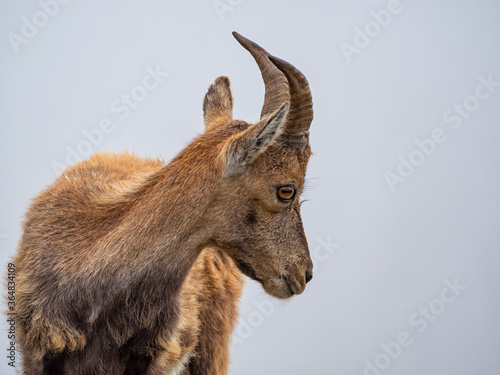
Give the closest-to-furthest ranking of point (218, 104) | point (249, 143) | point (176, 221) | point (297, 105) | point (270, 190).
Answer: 1. point (249, 143)
2. point (176, 221)
3. point (270, 190)
4. point (297, 105)
5. point (218, 104)

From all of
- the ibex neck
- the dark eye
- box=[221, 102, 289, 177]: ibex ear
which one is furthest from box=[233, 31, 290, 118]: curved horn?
the ibex neck

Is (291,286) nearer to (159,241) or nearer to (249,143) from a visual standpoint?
(159,241)

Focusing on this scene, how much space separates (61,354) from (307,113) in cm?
357

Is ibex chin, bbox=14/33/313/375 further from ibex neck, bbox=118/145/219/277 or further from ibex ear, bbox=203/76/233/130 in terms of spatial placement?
ibex ear, bbox=203/76/233/130

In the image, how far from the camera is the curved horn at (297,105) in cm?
666

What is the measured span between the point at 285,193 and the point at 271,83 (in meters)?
1.19

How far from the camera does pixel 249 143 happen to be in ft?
20.6

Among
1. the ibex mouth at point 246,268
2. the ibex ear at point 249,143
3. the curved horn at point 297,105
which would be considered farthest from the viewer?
the ibex mouth at point 246,268

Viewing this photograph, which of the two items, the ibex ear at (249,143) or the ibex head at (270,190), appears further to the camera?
the ibex head at (270,190)

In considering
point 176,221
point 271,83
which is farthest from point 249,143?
point 176,221

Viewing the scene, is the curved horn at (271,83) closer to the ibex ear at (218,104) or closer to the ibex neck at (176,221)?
the ibex neck at (176,221)

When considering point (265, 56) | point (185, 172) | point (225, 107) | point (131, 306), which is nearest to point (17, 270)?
point (131, 306)

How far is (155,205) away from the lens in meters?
6.54

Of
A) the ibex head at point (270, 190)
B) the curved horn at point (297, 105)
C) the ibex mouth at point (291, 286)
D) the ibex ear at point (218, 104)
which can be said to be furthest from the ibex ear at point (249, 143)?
the ibex ear at point (218, 104)
